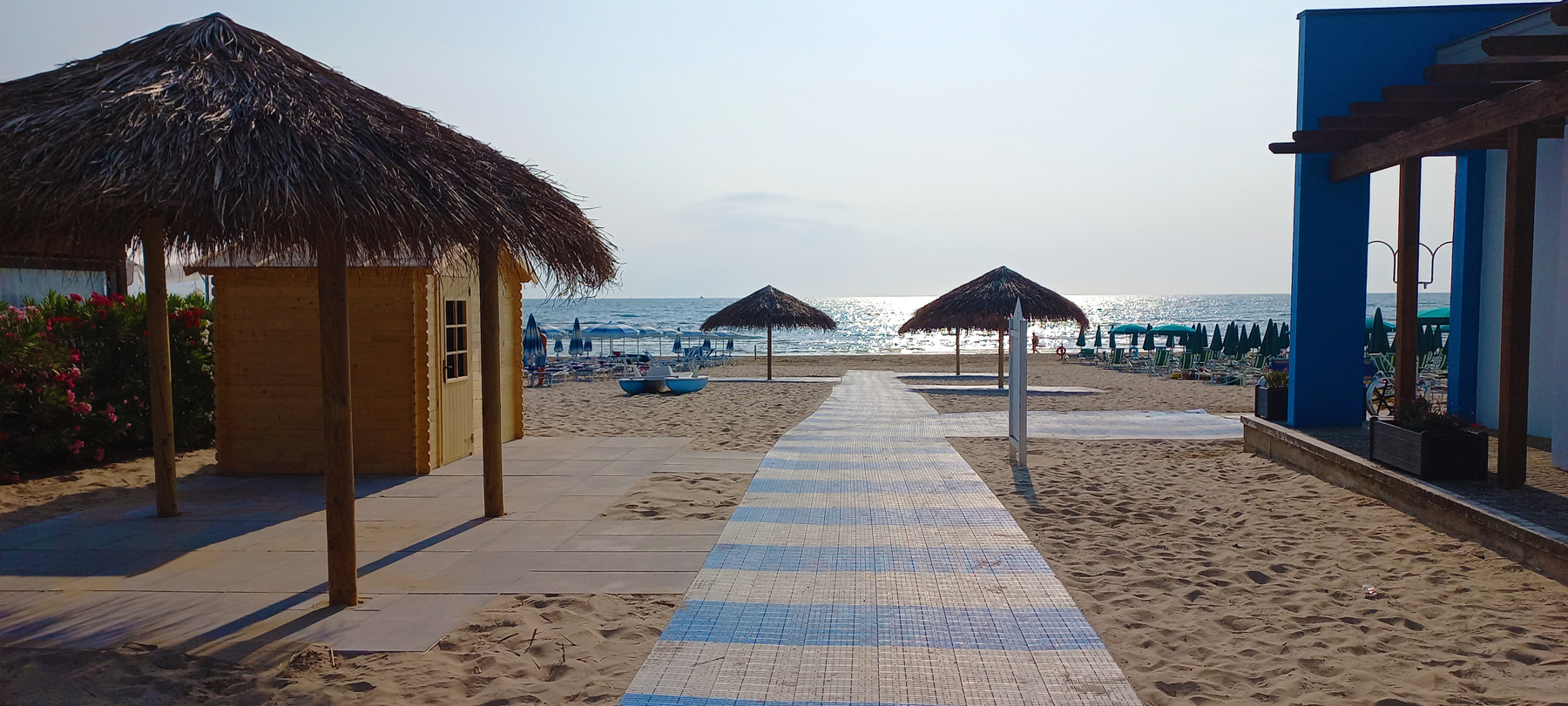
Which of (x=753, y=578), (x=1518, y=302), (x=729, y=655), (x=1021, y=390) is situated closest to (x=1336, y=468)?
(x=1518, y=302)

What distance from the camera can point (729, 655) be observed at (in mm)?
3689

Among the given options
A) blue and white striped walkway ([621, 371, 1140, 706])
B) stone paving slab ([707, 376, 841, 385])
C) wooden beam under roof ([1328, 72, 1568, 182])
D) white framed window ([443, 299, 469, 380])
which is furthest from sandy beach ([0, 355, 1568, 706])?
stone paving slab ([707, 376, 841, 385])

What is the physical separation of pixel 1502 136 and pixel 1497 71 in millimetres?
2076

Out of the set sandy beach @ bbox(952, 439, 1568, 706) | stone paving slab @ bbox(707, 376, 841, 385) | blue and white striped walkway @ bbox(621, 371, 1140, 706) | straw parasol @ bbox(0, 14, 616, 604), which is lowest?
stone paving slab @ bbox(707, 376, 841, 385)

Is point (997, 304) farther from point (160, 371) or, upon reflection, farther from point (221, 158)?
point (221, 158)

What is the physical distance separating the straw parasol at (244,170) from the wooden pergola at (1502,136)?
19.9ft

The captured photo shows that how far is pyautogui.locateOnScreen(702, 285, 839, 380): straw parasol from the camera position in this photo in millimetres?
23672

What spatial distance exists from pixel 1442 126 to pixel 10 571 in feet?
33.1

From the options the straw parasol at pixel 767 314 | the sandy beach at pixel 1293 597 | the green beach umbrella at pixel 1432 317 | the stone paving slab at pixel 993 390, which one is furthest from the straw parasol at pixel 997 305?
the sandy beach at pixel 1293 597

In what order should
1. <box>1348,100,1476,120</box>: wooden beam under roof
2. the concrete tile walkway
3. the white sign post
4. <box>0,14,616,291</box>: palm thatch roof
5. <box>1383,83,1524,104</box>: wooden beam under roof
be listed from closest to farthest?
1. <box>0,14,616,291</box>: palm thatch roof
2. the concrete tile walkway
3. <box>1383,83,1524,104</box>: wooden beam under roof
4. <box>1348,100,1476,120</box>: wooden beam under roof
5. the white sign post

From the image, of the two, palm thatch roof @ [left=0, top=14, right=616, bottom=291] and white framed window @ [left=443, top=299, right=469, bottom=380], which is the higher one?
palm thatch roof @ [left=0, top=14, right=616, bottom=291]

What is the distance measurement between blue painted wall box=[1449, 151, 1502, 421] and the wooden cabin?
33.8ft

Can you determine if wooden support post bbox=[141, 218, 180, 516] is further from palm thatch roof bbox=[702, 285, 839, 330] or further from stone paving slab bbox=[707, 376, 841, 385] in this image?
palm thatch roof bbox=[702, 285, 839, 330]

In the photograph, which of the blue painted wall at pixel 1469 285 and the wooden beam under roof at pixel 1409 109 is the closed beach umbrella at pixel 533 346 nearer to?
the blue painted wall at pixel 1469 285
